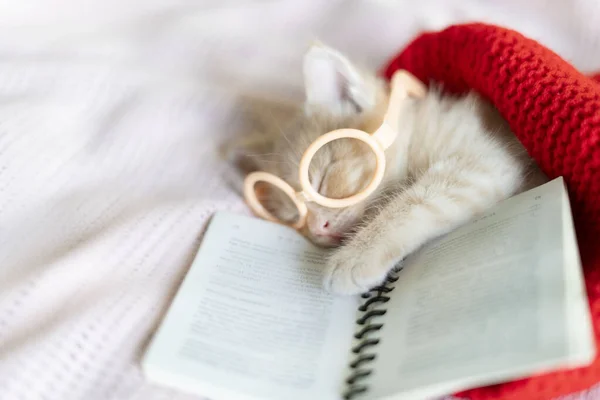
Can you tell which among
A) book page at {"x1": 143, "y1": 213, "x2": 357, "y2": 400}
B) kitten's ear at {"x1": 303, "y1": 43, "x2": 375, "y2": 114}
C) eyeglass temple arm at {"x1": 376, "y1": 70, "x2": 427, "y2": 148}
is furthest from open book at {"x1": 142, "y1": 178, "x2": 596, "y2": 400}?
kitten's ear at {"x1": 303, "y1": 43, "x2": 375, "y2": 114}

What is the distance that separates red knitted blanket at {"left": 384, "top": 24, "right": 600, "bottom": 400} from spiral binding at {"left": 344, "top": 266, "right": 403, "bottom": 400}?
121 mm

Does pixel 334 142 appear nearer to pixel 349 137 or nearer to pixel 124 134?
pixel 349 137

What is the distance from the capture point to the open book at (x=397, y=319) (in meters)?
0.54

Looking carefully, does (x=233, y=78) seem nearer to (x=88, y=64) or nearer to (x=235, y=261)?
(x=88, y=64)

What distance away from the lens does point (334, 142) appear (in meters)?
0.93

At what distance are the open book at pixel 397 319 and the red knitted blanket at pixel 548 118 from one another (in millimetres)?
41

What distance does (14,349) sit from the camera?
0.65m

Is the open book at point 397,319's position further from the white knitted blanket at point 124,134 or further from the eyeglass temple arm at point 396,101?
the eyeglass temple arm at point 396,101

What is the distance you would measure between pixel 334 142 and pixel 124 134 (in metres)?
0.41

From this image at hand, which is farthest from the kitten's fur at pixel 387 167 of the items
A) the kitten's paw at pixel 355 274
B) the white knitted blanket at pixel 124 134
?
the white knitted blanket at pixel 124 134

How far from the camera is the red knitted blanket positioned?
2.02 ft

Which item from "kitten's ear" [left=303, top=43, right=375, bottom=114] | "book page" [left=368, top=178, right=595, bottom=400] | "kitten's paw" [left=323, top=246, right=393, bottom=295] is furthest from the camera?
"kitten's ear" [left=303, top=43, right=375, bottom=114]

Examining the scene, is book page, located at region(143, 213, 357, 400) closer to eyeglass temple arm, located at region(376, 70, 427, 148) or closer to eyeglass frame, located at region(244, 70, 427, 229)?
eyeglass frame, located at region(244, 70, 427, 229)

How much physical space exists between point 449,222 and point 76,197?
621mm
